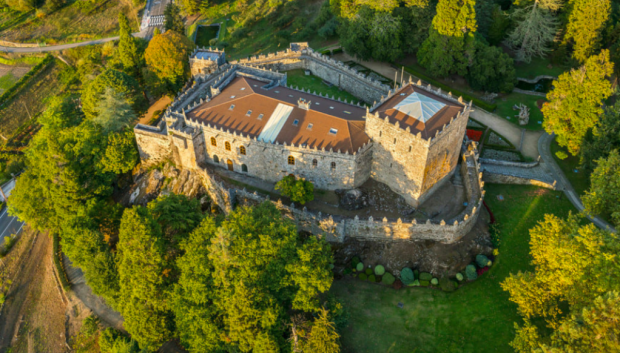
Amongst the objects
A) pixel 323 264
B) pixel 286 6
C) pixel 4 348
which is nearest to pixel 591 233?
pixel 323 264

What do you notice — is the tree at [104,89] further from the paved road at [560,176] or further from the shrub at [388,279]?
the paved road at [560,176]

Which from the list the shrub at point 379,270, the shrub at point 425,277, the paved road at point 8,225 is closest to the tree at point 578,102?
the shrub at point 425,277

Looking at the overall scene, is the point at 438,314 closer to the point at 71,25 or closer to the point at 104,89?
the point at 104,89

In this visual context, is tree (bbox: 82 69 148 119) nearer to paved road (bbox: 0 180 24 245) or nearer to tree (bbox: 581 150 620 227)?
paved road (bbox: 0 180 24 245)

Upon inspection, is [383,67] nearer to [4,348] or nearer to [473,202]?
[473,202]

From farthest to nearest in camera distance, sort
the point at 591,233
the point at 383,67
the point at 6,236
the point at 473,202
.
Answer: the point at 383,67 → the point at 6,236 → the point at 473,202 → the point at 591,233

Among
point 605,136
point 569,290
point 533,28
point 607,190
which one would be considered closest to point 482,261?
point 569,290

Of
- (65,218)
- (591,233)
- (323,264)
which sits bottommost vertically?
(65,218)
